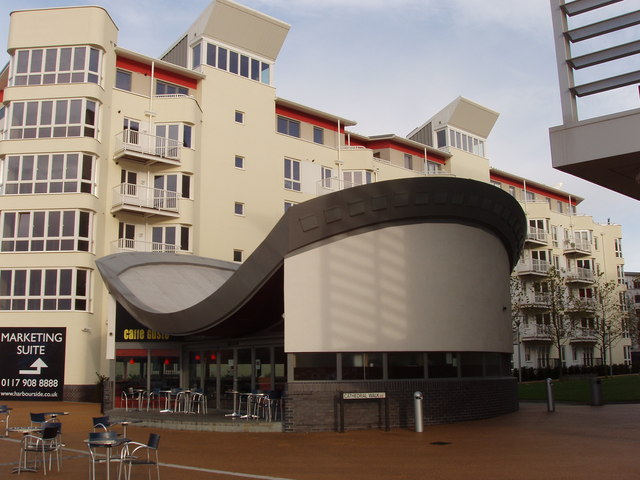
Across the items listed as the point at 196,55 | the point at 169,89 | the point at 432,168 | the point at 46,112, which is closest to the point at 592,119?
the point at 46,112

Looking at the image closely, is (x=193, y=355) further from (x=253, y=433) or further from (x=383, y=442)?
(x=383, y=442)

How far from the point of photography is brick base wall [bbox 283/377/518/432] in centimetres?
1608

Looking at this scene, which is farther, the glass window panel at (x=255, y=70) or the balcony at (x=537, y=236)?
the balcony at (x=537, y=236)

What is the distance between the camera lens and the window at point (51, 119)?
109 feet

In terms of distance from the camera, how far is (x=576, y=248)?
206ft

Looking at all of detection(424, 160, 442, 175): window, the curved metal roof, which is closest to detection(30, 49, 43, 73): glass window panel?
the curved metal roof

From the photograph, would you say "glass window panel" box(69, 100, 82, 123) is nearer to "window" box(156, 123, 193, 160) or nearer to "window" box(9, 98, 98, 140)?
"window" box(9, 98, 98, 140)

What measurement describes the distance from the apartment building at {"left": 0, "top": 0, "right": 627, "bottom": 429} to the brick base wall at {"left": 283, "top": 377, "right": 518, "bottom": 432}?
0.80ft

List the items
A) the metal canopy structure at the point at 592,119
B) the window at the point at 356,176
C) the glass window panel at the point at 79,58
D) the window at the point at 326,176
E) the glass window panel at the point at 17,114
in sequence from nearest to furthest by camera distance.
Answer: the metal canopy structure at the point at 592,119 < the glass window panel at the point at 17,114 < the glass window panel at the point at 79,58 < the window at the point at 326,176 < the window at the point at 356,176

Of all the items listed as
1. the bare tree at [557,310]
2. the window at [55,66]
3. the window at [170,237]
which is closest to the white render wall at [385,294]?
the window at [170,237]

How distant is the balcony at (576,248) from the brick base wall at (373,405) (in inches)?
1910

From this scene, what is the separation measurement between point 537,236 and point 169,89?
34984mm

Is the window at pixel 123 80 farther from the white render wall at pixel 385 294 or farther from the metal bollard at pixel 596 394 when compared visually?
the metal bollard at pixel 596 394

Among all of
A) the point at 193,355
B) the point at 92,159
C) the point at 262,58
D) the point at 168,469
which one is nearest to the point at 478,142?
the point at 262,58
